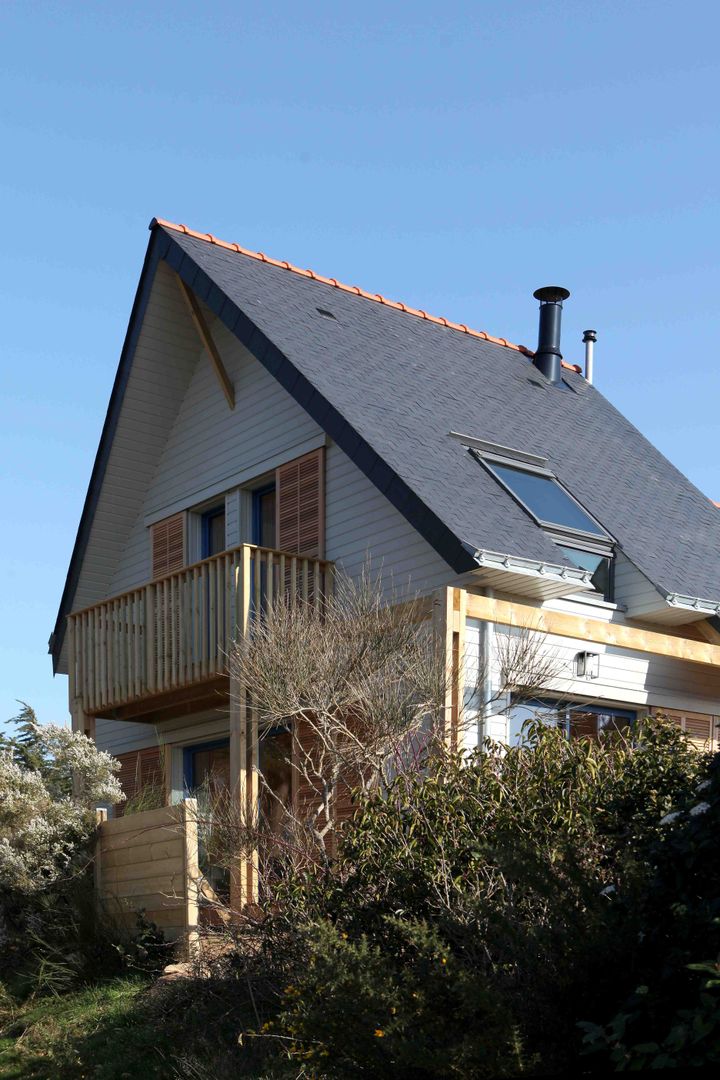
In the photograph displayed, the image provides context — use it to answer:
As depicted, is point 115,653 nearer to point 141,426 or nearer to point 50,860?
point 50,860

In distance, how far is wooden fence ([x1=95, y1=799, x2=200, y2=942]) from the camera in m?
11.8

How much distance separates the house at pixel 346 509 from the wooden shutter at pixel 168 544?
37 mm

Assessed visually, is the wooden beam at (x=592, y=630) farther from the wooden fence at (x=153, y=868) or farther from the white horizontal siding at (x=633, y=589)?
the wooden fence at (x=153, y=868)

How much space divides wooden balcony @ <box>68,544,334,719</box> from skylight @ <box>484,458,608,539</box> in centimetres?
205

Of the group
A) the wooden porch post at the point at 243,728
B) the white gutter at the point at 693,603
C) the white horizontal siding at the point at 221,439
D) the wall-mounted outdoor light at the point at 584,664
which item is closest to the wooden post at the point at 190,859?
the wooden porch post at the point at 243,728

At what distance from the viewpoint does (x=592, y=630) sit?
43.3 feet

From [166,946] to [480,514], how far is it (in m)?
4.61

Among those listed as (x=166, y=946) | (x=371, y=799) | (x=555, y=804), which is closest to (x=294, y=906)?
(x=371, y=799)

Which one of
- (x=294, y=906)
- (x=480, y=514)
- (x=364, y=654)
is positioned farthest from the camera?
(x=480, y=514)

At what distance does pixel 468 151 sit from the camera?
1124 centimetres

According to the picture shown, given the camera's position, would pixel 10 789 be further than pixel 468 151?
Yes

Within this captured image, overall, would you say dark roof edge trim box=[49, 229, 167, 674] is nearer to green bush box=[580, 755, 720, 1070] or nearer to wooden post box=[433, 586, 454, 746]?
wooden post box=[433, 586, 454, 746]

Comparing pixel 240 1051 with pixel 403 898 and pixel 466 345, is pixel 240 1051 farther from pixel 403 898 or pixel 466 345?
pixel 466 345

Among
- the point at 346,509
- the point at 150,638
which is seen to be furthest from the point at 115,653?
the point at 346,509
